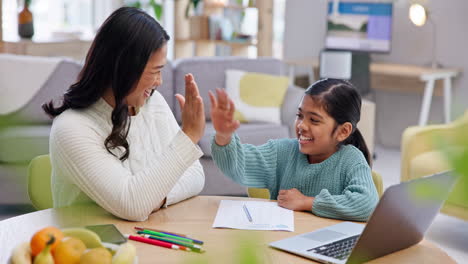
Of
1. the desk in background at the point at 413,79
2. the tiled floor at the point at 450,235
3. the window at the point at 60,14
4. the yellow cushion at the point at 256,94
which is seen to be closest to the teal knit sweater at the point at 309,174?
the tiled floor at the point at 450,235

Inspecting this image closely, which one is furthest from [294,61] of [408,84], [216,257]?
[216,257]

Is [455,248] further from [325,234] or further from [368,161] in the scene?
[325,234]

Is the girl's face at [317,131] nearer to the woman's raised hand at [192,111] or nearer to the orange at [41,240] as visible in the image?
the woman's raised hand at [192,111]

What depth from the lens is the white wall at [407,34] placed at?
523cm

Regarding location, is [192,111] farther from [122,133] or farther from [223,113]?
[122,133]

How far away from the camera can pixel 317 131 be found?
1609mm

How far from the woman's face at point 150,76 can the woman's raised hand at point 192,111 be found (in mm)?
125

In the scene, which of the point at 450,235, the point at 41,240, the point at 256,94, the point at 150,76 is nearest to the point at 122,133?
the point at 150,76

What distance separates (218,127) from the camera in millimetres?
Answer: 1375

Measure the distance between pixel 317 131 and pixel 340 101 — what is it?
0.36 feet

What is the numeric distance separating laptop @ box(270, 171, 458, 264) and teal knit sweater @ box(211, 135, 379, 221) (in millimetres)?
77

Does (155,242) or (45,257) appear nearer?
(45,257)

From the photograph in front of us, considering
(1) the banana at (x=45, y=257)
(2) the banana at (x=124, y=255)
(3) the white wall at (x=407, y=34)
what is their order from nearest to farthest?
(1) the banana at (x=45, y=257)
(2) the banana at (x=124, y=255)
(3) the white wall at (x=407, y=34)

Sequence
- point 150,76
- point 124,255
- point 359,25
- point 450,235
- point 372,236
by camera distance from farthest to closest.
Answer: point 359,25, point 450,235, point 150,76, point 372,236, point 124,255
